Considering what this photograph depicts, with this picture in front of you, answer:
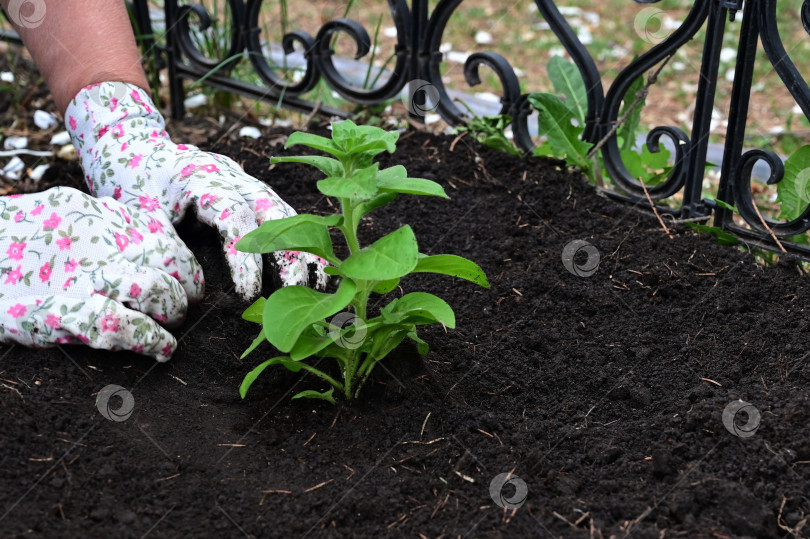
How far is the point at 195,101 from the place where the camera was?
3.26 meters

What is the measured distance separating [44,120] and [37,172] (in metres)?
0.49

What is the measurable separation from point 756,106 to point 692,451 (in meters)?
3.26

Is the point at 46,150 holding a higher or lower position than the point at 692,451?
lower

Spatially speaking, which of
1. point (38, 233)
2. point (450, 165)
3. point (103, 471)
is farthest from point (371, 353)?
point (450, 165)

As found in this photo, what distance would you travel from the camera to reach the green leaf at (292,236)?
135 cm

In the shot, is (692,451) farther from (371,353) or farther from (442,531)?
(371,353)

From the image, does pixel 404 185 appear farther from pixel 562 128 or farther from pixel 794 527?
pixel 562 128

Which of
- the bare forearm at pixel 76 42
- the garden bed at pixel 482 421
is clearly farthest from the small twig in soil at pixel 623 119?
the bare forearm at pixel 76 42

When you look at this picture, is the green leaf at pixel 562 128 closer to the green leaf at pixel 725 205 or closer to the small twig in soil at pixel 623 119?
the small twig in soil at pixel 623 119

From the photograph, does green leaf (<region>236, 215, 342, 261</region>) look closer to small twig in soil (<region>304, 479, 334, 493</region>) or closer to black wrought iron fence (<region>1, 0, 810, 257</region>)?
small twig in soil (<region>304, 479, 334, 493</region>)

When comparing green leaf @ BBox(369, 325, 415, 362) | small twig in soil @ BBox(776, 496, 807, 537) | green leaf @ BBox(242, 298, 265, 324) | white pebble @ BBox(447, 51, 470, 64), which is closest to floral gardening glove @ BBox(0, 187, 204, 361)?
green leaf @ BBox(242, 298, 265, 324)

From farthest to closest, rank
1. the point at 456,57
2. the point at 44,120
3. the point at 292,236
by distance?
1. the point at 456,57
2. the point at 44,120
3. the point at 292,236

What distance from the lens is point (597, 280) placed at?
6.44 feet

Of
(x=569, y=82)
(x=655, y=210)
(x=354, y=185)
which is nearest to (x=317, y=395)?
(x=354, y=185)
